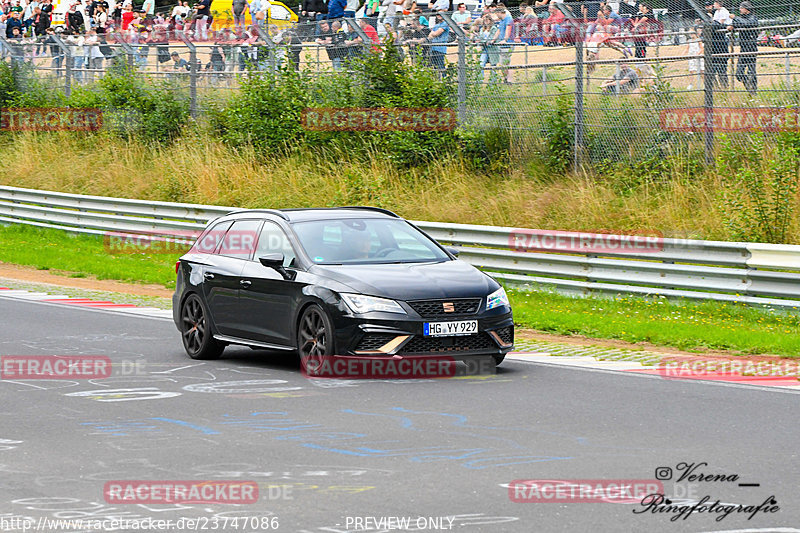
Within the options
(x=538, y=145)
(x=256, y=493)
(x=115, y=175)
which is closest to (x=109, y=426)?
(x=256, y=493)

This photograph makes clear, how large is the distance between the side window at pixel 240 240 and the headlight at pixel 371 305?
1.90m

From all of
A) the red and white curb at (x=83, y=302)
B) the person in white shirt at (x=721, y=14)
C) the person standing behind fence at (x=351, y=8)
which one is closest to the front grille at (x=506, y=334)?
the red and white curb at (x=83, y=302)

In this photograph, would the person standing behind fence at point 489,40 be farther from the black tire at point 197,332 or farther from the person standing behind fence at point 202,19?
the black tire at point 197,332

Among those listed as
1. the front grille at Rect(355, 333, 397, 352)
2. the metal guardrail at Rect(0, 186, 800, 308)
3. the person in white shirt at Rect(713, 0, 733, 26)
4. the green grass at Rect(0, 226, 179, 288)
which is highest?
the person in white shirt at Rect(713, 0, 733, 26)

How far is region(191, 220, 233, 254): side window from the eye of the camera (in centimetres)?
1305

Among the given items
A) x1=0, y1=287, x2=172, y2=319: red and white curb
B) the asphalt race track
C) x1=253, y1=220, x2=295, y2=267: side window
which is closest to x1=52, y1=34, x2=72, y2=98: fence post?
x1=0, y1=287, x2=172, y2=319: red and white curb

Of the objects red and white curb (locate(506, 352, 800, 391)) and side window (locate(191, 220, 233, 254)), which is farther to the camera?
side window (locate(191, 220, 233, 254))

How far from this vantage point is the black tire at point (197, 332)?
12562mm

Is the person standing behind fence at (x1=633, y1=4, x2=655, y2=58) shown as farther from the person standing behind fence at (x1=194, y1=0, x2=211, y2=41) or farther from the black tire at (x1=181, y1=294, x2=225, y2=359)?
the person standing behind fence at (x1=194, y1=0, x2=211, y2=41)

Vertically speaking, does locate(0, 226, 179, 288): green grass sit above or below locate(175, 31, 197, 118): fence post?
below

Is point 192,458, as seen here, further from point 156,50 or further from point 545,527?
point 156,50

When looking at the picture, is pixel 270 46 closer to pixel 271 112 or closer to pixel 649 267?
pixel 271 112

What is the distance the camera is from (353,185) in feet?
78.3

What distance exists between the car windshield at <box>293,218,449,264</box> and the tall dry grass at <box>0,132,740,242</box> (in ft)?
22.6
